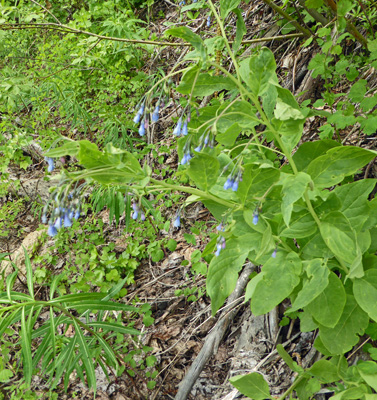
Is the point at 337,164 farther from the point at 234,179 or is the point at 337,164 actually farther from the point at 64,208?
the point at 64,208

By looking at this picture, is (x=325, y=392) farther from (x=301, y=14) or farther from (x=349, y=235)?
(x=301, y=14)

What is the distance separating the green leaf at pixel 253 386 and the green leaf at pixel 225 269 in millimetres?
496

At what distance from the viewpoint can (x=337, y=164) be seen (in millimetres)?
1717

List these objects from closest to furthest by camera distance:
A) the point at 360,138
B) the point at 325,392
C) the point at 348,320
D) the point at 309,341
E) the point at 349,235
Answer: the point at 349,235 < the point at 348,320 < the point at 325,392 < the point at 309,341 < the point at 360,138

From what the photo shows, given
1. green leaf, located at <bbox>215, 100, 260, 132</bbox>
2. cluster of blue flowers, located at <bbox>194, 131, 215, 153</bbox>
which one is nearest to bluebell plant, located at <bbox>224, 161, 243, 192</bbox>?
cluster of blue flowers, located at <bbox>194, 131, 215, 153</bbox>

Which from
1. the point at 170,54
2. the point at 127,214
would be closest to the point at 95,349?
the point at 127,214

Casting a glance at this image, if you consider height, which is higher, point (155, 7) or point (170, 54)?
point (155, 7)

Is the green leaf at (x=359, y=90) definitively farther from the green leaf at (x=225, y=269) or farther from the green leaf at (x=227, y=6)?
the green leaf at (x=225, y=269)

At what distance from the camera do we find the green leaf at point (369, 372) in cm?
184

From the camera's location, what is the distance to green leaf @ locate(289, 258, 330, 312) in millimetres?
1725

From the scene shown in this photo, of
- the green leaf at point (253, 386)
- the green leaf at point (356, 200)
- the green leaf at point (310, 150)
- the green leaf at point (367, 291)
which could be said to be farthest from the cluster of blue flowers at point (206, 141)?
the green leaf at point (253, 386)

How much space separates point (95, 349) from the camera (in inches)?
103

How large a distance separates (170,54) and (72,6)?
2.61 m

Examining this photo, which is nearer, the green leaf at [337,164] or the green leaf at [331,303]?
the green leaf at [337,164]
